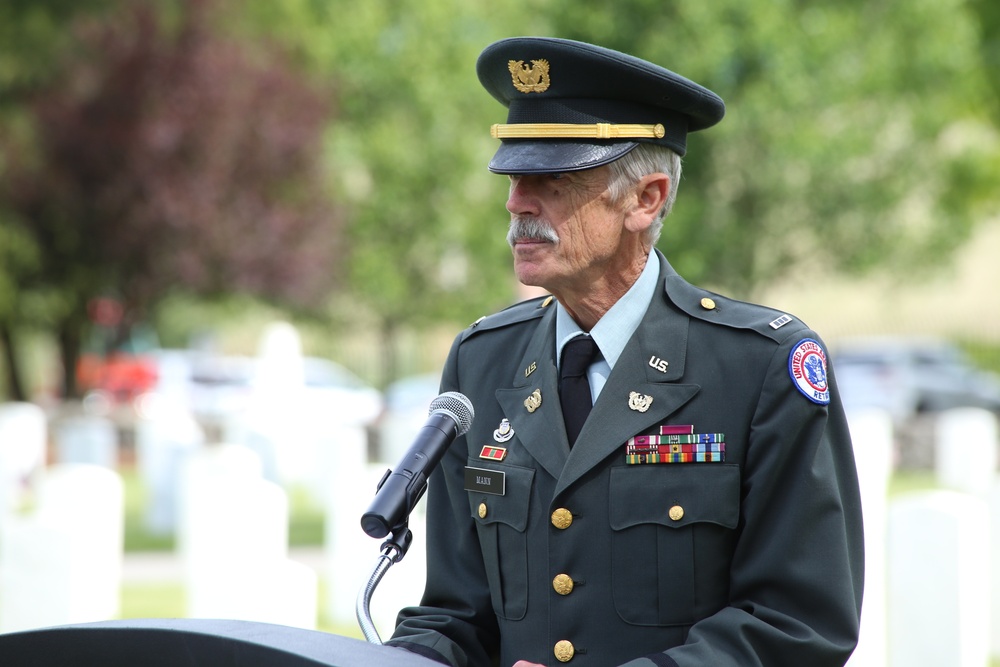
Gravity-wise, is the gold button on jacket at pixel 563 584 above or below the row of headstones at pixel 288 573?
above

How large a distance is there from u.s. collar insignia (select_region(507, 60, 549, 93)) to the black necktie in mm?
539

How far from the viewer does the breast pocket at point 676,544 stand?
2.56 m

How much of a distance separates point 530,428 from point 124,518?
11737mm

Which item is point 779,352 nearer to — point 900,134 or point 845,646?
point 845,646

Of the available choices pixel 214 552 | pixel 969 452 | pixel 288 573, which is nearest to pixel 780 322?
pixel 288 573

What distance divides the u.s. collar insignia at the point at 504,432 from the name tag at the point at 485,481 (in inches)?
3.2

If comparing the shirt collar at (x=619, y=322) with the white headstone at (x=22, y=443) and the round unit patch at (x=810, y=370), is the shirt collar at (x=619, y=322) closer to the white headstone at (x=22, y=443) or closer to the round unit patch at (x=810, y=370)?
the round unit patch at (x=810, y=370)

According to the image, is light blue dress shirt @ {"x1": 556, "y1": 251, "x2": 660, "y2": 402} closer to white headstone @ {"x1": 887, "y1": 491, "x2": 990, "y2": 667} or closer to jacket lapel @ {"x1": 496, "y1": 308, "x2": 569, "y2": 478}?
jacket lapel @ {"x1": 496, "y1": 308, "x2": 569, "y2": 478}

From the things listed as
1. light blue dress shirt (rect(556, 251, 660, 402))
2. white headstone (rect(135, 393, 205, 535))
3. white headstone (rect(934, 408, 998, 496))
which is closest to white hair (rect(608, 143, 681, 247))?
light blue dress shirt (rect(556, 251, 660, 402))

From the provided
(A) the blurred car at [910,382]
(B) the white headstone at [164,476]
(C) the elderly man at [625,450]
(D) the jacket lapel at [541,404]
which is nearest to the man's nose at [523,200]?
(C) the elderly man at [625,450]

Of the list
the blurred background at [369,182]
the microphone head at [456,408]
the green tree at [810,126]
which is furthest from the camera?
the green tree at [810,126]

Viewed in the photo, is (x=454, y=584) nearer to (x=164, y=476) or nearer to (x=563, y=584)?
(x=563, y=584)

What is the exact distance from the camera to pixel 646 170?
2.77 metres

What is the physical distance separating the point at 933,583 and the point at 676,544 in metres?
3.81
